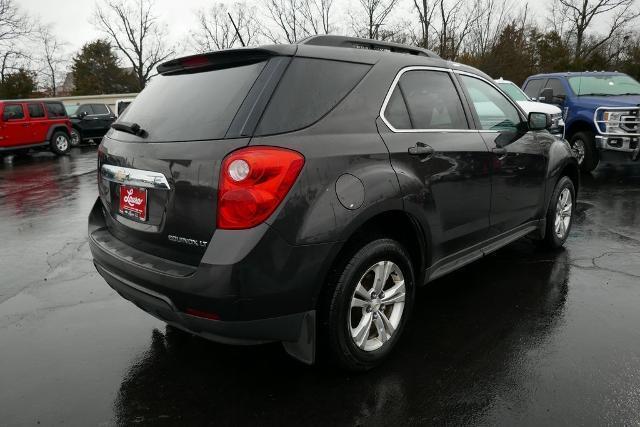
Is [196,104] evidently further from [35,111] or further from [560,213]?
[35,111]

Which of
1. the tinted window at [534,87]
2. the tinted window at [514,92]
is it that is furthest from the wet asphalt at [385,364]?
the tinted window at [534,87]

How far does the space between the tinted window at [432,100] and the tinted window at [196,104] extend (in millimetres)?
1046

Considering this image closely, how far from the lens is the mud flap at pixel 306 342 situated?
239 centimetres

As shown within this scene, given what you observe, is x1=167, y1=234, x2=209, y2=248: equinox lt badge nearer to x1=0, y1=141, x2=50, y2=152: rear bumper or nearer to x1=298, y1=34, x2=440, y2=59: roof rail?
x1=298, y1=34, x2=440, y2=59: roof rail

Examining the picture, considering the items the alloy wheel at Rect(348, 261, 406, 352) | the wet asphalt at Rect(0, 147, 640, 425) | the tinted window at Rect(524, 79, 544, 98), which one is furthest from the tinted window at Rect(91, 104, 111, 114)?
the alloy wheel at Rect(348, 261, 406, 352)

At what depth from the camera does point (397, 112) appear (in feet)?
9.52

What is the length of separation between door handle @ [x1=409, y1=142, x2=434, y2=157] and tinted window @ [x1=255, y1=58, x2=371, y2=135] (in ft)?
1.70

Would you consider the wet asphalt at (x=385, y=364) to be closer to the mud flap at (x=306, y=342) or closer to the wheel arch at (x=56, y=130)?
the mud flap at (x=306, y=342)

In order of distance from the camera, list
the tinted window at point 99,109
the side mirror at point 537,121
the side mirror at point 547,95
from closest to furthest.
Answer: the side mirror at point 537,121
the side mirror at point 547,95
the tinted window at point 99,109

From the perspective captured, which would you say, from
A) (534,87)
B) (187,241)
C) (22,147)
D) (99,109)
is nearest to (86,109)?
(99,109)

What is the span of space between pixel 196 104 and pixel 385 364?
1839mm

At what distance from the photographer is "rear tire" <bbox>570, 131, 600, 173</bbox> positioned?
374 inches

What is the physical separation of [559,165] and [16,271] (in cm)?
529

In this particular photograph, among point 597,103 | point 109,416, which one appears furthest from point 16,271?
point 597,103
